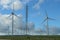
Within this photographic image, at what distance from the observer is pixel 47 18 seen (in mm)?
63281

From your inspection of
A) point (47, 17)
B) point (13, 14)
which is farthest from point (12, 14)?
point (47, 17)

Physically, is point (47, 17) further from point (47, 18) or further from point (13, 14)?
point (13, 14)

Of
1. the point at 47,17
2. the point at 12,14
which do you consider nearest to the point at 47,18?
the point at 47,17

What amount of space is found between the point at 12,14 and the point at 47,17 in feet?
35.7

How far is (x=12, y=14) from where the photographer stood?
66.4 m

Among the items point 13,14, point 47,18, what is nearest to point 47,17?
point 47,18

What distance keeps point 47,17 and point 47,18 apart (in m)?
1.14

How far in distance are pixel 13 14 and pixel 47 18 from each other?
36.3 feet

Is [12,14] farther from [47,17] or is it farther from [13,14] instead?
[47,17]

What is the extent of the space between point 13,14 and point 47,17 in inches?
425

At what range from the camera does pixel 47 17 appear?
211 feet

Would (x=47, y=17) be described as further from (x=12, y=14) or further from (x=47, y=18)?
(x=12, y=14)
